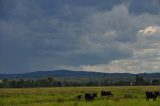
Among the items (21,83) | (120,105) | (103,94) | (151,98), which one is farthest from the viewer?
(21,83)

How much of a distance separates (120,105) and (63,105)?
5382mm

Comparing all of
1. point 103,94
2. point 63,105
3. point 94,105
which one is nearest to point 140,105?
point 94,105

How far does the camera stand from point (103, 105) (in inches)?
1503

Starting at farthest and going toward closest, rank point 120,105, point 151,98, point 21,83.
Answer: point 21,83, point 151,98, point 120,105

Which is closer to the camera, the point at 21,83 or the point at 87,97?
the point at 87,97

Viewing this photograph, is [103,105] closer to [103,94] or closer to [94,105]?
[94,105]

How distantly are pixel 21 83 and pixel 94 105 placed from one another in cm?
14381

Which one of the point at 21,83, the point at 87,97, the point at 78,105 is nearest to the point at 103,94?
the point at 87,97

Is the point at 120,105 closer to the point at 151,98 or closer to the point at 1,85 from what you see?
the point at 151,98

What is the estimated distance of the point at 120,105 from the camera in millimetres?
38125

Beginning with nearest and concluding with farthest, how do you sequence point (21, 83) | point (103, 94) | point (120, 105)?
point (120, 105)
point (103, 94)
point (21, 83)

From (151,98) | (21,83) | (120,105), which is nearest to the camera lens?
(120,105)

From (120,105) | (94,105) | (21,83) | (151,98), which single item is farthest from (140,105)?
(21,83)

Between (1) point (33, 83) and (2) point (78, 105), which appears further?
(1) point (33, 83)
